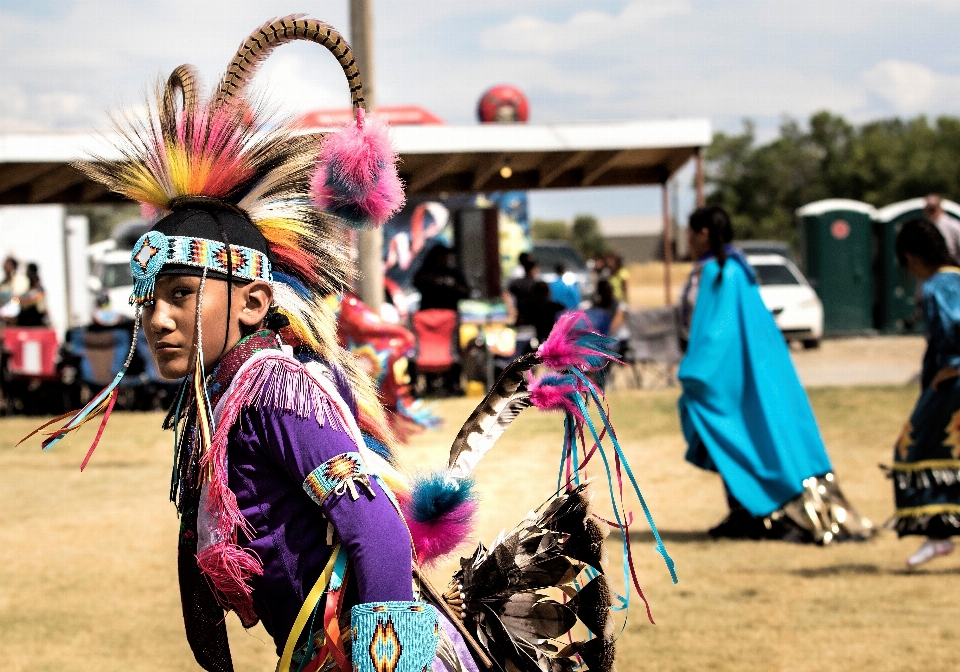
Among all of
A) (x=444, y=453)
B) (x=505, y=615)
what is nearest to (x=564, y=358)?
(x=505, y=615)

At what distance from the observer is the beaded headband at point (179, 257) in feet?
5.98

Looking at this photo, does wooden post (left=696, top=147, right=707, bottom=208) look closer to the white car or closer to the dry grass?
the white car

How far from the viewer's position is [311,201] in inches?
78.9

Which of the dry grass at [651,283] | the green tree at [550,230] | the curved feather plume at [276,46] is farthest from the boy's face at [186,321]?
the green tree at [550,230]

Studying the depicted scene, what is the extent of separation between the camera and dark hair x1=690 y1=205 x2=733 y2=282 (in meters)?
6.07

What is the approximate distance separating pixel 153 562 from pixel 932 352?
157 inches

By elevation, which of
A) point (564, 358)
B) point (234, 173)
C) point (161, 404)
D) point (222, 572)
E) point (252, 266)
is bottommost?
point (161, 404)

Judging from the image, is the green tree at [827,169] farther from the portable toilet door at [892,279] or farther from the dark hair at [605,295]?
the dark hair at [605,295]

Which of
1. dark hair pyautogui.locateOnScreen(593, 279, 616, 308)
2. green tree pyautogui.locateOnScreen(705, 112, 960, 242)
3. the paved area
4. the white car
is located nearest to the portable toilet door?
the paved area

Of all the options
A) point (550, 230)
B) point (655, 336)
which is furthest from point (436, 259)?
point (550, 230)

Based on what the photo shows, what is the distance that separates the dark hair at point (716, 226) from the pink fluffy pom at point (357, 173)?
169 inches

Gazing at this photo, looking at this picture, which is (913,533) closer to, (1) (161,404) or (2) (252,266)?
(2) (252,266)

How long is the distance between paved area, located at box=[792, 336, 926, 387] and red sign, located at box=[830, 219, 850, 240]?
173cm

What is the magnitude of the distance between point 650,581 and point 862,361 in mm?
10696
